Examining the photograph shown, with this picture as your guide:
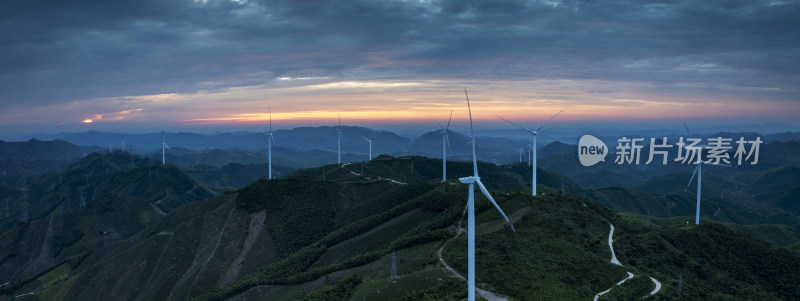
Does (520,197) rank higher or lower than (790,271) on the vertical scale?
higher

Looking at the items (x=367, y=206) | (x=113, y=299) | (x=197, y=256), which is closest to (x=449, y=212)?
Answer: (x=367, y=206)

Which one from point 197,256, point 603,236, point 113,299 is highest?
point 603,236

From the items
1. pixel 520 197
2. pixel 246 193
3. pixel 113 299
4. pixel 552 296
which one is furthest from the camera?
pixel 246 193

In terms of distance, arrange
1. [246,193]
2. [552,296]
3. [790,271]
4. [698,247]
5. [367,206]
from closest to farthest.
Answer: [552,296] < [790,271] < [698,247] < [367,206] < [246,193]

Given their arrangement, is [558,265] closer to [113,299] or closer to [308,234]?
[308,234]

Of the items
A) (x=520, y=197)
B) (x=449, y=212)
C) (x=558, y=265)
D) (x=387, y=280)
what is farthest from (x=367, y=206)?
(x=558, y=265)

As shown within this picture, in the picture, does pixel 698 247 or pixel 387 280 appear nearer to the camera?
pixel 387 280

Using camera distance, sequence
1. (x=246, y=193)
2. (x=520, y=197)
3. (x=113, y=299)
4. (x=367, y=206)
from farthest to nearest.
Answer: (x=246, y=193) < (x=367, y=206) < (x=113, y=299) < (x=520, y=197)

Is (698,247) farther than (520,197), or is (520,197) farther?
(520,197)

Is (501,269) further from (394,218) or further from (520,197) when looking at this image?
(394,218)
